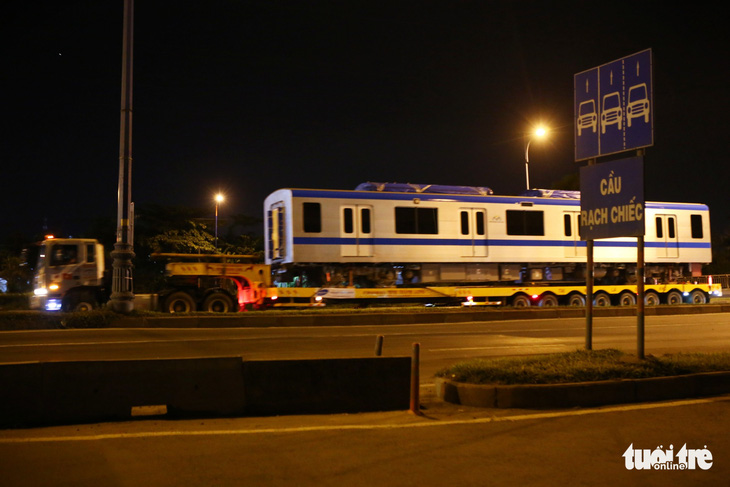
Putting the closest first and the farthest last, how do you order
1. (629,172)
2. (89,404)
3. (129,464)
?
1. (129,464)
2. (89,404)
3. (629,172)

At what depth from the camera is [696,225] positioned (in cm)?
2953

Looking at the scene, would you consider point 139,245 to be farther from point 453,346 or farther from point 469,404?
point 469,404

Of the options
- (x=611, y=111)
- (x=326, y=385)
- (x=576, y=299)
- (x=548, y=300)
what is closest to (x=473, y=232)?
(x=548, y=300)

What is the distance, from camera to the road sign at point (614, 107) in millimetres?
10398

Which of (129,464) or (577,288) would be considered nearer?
(129,464)

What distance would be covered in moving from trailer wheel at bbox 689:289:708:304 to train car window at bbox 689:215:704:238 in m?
2.38

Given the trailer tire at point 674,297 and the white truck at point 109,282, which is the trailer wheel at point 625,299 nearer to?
the trailer tire at point 674,297

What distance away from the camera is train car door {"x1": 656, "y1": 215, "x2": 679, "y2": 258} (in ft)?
93.1

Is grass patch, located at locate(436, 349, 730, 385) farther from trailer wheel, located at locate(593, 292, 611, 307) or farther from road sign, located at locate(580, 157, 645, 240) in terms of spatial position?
trailer wheel, located at locate(593, 292, 611, 307)

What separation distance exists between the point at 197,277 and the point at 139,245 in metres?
20.5

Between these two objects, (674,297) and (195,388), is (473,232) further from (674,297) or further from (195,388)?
(195,388)

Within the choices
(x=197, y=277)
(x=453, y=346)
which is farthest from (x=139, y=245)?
(x=453, y=346)

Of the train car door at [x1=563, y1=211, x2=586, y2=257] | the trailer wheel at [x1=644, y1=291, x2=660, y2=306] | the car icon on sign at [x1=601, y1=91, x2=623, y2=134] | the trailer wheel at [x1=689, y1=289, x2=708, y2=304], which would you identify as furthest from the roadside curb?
the trailer wheel at [x1=689, y1=289, x2=708, y2=304]

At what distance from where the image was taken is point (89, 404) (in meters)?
7.67
